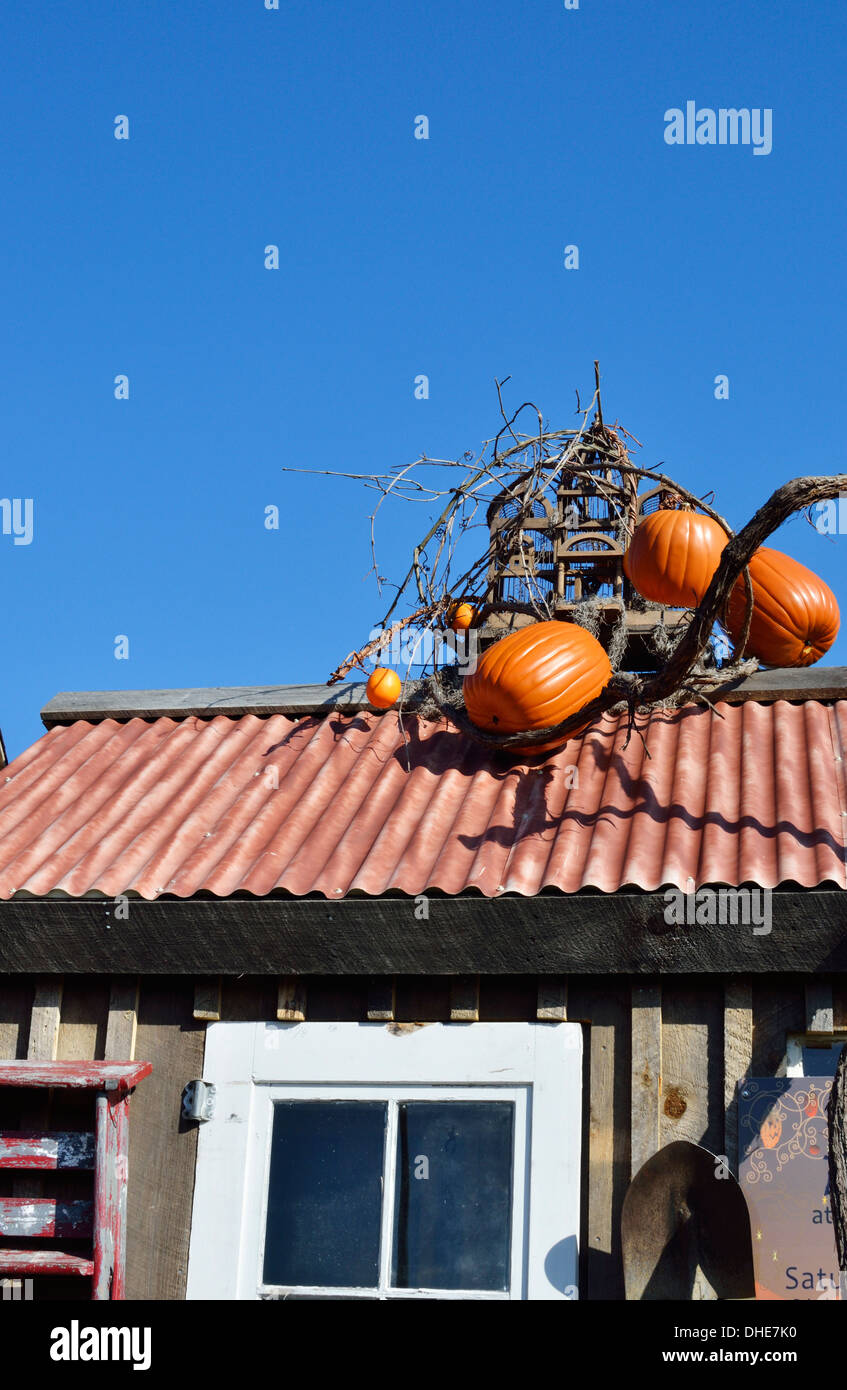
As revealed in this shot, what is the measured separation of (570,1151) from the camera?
5.23 m

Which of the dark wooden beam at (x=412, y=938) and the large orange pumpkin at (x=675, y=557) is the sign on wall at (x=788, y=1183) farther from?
the large orange pumpkin at (x=675, y=557)

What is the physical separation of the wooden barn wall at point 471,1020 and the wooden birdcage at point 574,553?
9.22 ft

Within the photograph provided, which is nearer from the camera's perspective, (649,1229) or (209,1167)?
(649,1229)

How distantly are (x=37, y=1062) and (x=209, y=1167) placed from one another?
0.82 metres

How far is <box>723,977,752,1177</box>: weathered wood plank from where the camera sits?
5.15m

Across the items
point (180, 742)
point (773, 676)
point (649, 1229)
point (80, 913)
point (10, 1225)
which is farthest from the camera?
point (180, 742)

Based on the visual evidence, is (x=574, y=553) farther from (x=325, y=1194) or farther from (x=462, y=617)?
(x=325, y=1194)

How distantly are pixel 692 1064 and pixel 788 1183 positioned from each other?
0.52 m

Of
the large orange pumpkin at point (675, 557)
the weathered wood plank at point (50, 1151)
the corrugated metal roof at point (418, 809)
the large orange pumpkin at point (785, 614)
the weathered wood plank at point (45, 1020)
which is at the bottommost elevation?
the weathered wood plank at point (50, 1151)

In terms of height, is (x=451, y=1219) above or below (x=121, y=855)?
below

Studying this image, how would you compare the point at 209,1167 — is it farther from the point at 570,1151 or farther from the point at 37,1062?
the point at 570,1151

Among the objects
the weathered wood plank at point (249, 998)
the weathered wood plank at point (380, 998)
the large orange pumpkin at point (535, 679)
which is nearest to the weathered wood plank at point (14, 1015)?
the weathered wood plank at point (249, 998)

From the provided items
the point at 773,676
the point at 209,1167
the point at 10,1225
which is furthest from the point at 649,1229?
the point at 773,676

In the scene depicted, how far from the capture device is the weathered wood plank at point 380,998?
18.3ft
